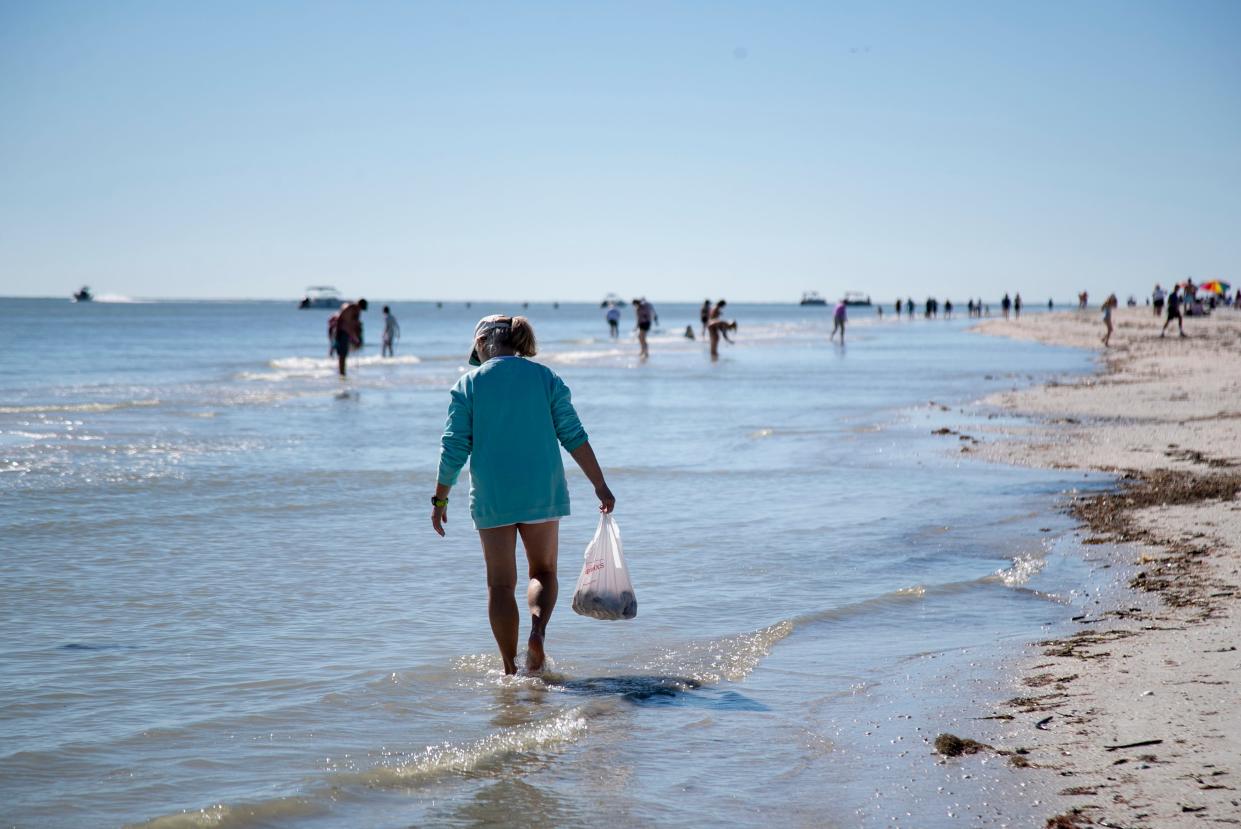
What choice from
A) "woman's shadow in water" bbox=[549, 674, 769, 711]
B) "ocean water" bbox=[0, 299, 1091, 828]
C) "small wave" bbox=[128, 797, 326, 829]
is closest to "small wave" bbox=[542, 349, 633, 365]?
"ocean water" bbox=[0, 299, 1091, 828]

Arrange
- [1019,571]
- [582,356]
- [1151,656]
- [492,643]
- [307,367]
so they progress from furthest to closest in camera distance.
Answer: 1. [582,356]
2. [307,367]
3. [1019,571]
4. [492,643]
5. [1151,656]

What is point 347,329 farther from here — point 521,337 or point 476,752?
point 476,752

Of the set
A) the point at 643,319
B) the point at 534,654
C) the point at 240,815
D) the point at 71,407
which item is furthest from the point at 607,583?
the point at 643,319

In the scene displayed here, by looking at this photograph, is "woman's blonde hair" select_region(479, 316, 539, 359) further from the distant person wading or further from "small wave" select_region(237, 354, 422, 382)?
"small wave" select_region(237, 354, 422, 382)

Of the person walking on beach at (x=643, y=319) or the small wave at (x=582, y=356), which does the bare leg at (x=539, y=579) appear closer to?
the small wave at (x=582, y=356)

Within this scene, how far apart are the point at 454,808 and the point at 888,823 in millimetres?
1494

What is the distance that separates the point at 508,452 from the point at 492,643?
53.0 inches

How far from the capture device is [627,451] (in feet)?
47.8

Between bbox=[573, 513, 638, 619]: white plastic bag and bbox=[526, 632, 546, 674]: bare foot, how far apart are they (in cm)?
25

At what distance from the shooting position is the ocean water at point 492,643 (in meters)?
4.16

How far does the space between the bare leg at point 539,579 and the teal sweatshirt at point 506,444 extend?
0.14 metres

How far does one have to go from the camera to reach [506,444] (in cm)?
536

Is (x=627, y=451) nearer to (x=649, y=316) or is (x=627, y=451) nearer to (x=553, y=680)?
(x=553, y=680)

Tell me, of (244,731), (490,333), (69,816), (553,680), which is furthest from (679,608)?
(69,816)
